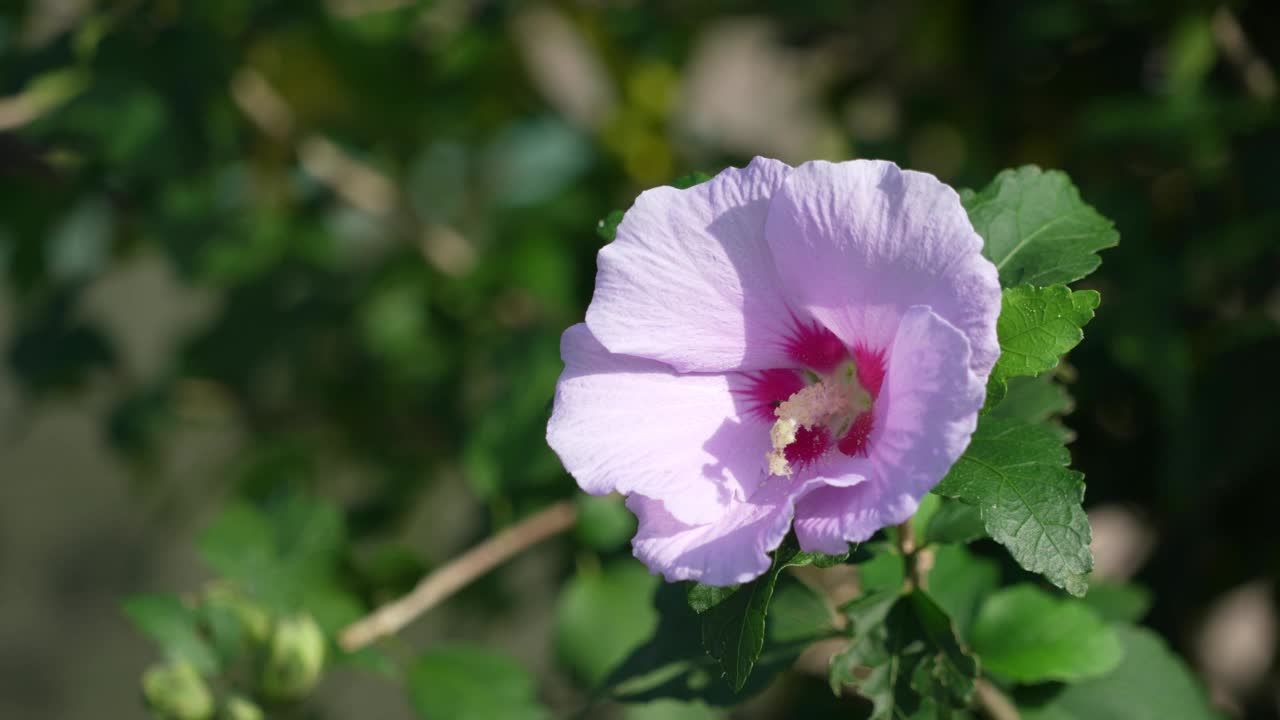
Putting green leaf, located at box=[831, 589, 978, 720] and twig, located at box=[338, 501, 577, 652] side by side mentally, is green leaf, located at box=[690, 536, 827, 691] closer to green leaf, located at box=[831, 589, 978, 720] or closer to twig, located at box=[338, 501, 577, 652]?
green leaf, located at box=[831, 589, 978, 720]

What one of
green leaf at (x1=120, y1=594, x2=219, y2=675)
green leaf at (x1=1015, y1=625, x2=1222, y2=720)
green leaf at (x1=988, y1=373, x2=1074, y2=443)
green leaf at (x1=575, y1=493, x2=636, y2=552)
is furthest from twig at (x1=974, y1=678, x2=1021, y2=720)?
green leaf at (x1=120, y1=594, x2=219, y2=675)

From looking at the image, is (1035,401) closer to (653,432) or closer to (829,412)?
(829,412)

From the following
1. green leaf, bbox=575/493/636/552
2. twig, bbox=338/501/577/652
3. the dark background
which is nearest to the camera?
twig, bbox=338/501/577/652

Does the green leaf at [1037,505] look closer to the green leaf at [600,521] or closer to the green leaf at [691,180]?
the green leaf at [691,180]

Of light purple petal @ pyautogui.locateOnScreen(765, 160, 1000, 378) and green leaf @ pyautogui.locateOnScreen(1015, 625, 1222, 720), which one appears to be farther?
green leaf @ pyautogui.locateOnScreen(1015, 625, 1222, 720)

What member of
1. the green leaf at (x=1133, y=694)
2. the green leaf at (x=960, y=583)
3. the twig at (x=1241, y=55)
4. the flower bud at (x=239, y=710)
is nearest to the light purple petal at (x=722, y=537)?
the green leaf at (x=960, y=583)

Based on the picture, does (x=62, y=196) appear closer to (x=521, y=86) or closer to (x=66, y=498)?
(x=521, y=86)

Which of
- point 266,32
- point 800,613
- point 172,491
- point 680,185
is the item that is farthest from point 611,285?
point 172,491

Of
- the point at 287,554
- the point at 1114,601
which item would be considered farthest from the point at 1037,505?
the point at 287,554
